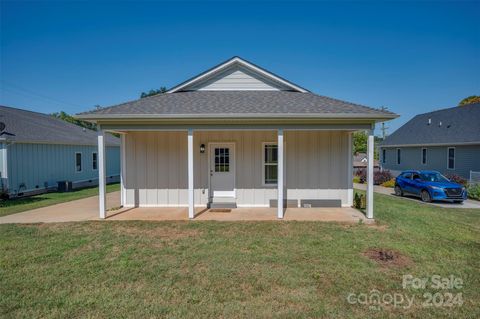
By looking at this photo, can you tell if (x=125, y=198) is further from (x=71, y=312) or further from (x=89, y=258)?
(x=71, y=312)

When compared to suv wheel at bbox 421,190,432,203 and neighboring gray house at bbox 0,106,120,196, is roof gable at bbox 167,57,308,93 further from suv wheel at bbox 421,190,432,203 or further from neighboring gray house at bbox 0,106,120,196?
neighboring gray house at bbox 0,106,120,196

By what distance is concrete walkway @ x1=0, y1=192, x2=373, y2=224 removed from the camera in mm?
8367

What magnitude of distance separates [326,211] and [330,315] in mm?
6083

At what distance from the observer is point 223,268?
193 inches

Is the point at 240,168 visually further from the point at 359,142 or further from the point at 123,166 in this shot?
the point at 359,142

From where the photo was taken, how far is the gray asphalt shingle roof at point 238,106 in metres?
8.07

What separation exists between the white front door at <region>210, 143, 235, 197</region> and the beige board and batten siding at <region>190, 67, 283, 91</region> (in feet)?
9.42

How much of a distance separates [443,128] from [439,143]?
223 centimetres

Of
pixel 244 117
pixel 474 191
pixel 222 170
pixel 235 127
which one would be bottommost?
pixel 474 191

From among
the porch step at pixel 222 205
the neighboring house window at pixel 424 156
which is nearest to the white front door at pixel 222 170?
the porch step at pixel 222 205

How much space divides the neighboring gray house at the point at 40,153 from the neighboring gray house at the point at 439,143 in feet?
78.7

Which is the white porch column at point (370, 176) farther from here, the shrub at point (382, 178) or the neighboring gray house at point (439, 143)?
the shrub at point (382, 178)

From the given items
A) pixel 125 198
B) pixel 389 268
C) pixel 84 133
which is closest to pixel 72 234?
pixel 125 198

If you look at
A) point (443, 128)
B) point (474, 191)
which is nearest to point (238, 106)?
point (474, 191)
